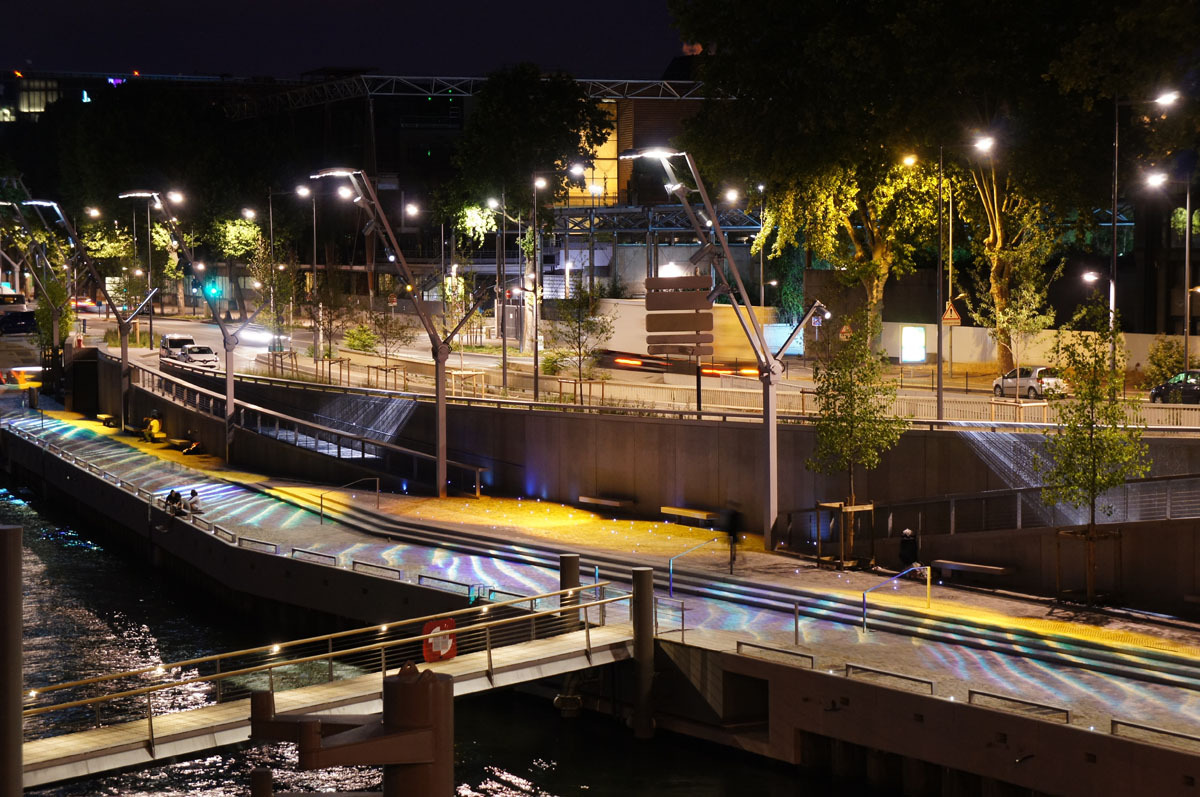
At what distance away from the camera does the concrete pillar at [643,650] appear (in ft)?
85.8

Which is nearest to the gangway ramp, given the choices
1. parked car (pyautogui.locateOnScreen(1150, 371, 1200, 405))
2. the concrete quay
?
the concrete quay

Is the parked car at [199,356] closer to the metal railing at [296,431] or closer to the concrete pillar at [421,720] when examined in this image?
the metal railing at [296,431]

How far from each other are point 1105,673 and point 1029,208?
34318 millimetres

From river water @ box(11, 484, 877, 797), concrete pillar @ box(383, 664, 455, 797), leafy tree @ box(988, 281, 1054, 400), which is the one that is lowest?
river water @ box(11, 484, 877, 797)

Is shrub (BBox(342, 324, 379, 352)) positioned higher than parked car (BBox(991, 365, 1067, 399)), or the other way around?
shrub (BBox(342, 324, 379, 352))

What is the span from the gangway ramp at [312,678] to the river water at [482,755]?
1033 millimetres

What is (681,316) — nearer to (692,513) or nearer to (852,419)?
(692,513)

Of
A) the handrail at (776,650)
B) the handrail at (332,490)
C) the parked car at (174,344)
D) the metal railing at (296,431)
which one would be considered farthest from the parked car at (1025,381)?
the parked car at (174,344)

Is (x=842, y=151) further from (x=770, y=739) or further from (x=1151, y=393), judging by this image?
(x=770, y=739)

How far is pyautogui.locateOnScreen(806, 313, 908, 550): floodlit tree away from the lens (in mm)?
33188

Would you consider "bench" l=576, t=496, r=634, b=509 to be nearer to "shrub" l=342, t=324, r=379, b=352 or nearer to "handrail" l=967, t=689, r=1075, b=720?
"handrail" l=967, t=689, r=1075, b=720

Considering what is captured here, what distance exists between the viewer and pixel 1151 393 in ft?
151

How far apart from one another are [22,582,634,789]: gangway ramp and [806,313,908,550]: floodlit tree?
279 inches

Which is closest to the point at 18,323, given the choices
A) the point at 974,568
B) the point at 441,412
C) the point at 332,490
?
the point at 332,490
